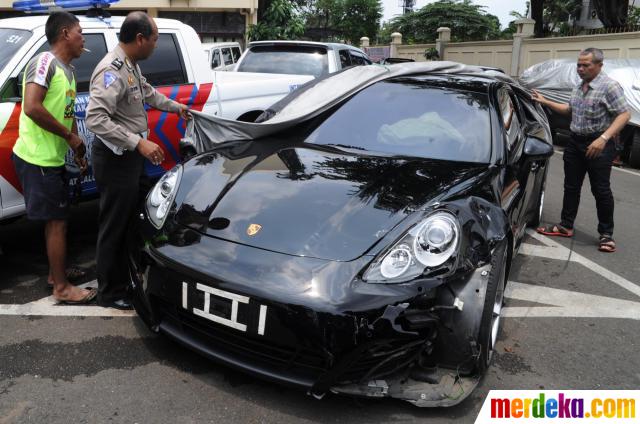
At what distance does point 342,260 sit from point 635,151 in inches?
350

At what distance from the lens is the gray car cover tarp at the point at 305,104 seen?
12.3ft

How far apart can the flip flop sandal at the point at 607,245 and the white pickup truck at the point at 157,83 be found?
11.3 ft

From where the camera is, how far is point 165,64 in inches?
186

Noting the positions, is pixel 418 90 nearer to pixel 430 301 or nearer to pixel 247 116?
pixel 430 301

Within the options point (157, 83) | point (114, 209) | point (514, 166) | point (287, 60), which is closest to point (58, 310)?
point (114, 209)

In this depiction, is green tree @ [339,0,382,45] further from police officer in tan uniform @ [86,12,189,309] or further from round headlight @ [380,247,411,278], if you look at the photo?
round headlight @ [380,247,411,278]

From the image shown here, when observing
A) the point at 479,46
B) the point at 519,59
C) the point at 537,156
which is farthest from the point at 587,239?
the point at 479,46

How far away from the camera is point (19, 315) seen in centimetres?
330

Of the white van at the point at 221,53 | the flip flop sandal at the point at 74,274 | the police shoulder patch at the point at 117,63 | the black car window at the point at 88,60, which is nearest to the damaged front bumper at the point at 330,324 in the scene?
the police shoulder patch at the point at 117,63

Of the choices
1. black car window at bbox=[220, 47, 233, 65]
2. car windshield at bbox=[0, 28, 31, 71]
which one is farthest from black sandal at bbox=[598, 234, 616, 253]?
black car window at bbox=[220, 47, 233, 65]

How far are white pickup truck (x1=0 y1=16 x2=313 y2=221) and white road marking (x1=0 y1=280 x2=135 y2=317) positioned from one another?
2.19ft

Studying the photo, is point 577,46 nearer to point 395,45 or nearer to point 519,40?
point 519,40

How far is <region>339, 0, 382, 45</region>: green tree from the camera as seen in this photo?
183ft

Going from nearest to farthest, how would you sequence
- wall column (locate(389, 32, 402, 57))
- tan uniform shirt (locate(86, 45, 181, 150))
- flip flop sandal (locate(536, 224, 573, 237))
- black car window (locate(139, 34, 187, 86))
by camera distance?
tan uniform shirt (locate(86, 45, 181, 150))
black car window (locate(139, 34, 187, 86))
flip flop sandal (locate(536, 224, 573, 237))
wall column (locate(389, 32, 402, 57))
